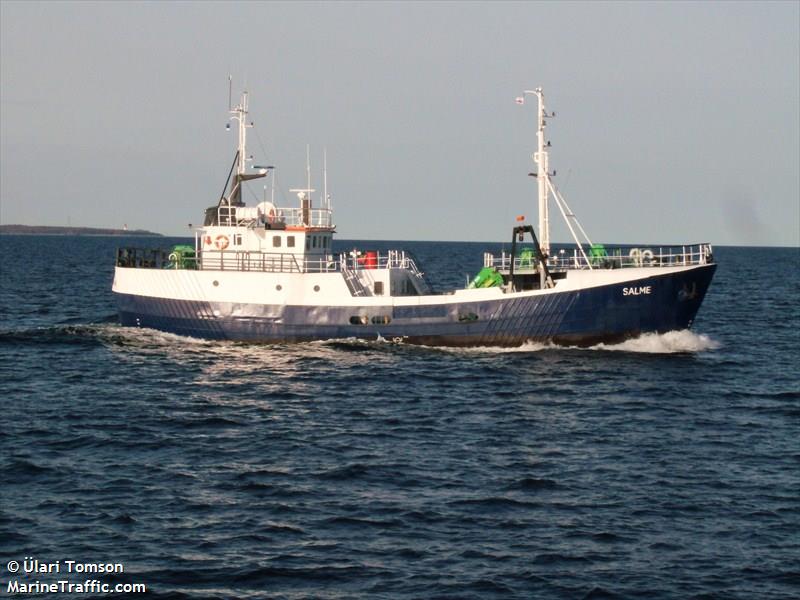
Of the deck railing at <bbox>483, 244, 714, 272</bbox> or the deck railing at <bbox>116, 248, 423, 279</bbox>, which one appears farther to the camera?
the deck railing at <bbox>116, 248, 423, 279</bbox>

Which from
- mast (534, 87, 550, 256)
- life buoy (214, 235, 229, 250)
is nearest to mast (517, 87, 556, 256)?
mast (534, 87, 550, 256)

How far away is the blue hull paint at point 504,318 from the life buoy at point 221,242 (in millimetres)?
3167

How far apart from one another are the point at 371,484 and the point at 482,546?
15.7ft

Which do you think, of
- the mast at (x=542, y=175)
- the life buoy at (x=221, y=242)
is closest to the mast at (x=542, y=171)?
the mast at (x=542, y=175)

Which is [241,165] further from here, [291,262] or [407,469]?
[407,469]

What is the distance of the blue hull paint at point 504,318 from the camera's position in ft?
136

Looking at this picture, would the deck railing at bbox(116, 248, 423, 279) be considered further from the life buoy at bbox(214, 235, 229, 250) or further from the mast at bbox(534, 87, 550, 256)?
the mast at bbox(534, 87, 550, 256)

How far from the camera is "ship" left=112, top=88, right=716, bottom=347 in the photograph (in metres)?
41.8

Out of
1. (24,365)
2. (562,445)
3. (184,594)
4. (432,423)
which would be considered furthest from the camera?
(24,365)

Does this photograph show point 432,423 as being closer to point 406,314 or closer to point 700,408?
point 700,408

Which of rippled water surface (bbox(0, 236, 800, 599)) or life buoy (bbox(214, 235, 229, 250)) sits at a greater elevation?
life buoy (bbox(214, 235, 229, 250))

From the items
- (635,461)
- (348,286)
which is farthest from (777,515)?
(348,286)

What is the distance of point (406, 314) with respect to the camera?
4356cm

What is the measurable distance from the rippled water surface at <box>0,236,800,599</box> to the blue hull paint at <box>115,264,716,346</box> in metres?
0.71
